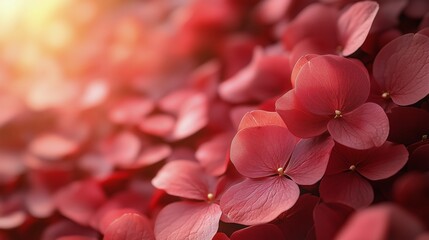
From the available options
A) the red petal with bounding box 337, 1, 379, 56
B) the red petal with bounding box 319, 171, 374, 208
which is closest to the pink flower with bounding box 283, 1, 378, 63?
the red petal with bounding box 337, 1, 379, 56

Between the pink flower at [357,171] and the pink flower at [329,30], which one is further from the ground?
the pink flower at [329,30]

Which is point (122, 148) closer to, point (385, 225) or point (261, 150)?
point (261, 150)

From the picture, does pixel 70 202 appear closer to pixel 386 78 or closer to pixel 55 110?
pixel 55 110

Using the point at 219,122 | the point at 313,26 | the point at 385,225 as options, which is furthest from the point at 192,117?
the point at 385,225

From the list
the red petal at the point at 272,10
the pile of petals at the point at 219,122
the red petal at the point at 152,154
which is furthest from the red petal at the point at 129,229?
the red petal at the point at 272,10

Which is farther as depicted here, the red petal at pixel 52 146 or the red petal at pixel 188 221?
the red petal at pixel 52 146

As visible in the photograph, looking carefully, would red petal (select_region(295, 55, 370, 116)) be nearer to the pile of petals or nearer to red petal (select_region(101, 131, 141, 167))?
the pile of petals

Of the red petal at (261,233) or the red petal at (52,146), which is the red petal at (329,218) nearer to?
the red petal at (261,233)

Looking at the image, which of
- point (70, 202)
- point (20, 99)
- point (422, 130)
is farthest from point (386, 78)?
point (20, 99)
